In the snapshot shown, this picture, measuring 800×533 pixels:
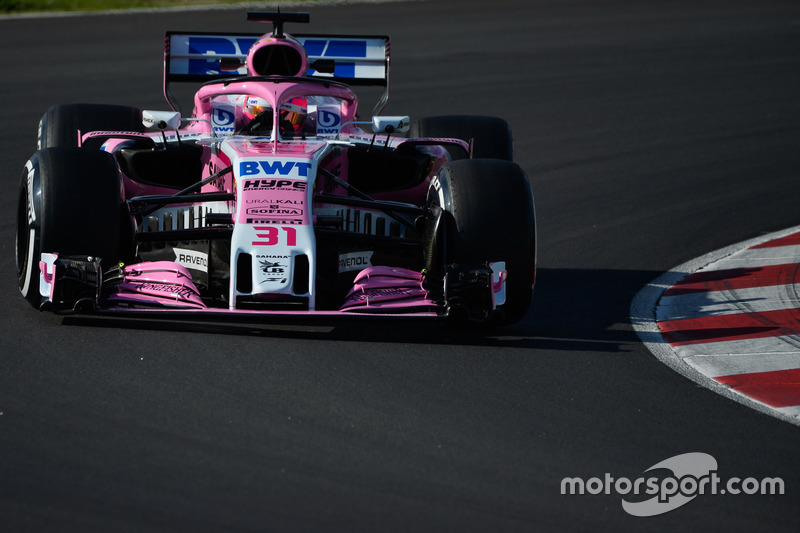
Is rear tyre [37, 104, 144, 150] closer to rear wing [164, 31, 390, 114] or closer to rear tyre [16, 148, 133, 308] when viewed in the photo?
rear wing [164, 31, 390, 114]

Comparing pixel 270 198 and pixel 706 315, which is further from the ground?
pixel 270 198

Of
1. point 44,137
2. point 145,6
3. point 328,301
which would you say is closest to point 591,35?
point 145,6

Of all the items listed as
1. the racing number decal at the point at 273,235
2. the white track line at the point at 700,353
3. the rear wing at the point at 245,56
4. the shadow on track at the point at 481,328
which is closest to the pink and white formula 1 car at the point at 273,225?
the racing number decal at the point at 273,235

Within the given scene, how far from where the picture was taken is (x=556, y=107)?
49.3 feet

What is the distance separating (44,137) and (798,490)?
20.3 ft

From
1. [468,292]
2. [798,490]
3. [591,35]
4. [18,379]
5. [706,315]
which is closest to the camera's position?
[798,490]

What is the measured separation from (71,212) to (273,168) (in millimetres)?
1170

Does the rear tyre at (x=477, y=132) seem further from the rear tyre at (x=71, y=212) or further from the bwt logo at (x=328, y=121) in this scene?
the rear tyre at (x=71, y=212)

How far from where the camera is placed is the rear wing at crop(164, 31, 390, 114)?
995 centimetres

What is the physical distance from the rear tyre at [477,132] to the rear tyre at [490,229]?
222 cm

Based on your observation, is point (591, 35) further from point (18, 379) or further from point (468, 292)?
point (18, 379)

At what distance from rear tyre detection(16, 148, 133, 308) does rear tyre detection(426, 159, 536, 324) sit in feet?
5.84

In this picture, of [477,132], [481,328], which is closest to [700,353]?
[481,328]

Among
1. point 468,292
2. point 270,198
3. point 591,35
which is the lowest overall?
point 468,292
